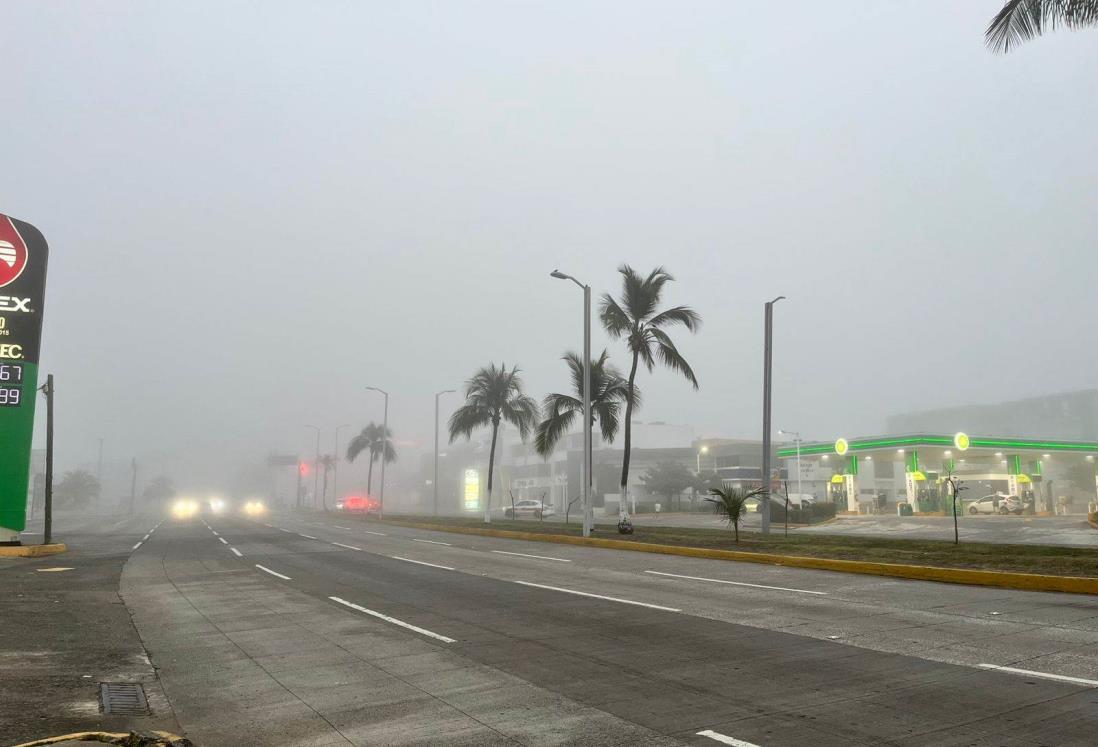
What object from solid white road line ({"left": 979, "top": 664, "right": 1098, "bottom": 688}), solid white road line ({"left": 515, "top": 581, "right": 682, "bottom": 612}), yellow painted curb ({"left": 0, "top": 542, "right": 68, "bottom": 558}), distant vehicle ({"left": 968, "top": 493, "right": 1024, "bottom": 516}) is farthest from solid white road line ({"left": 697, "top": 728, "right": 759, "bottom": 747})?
distant vehicle ({"left": 968, "top": 493, "right": 1024, "bottom": 516})

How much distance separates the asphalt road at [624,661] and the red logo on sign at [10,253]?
16.5 m

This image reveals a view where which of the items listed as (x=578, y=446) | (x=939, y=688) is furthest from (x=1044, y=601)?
(x=578, y=446)

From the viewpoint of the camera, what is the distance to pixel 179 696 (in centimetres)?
699

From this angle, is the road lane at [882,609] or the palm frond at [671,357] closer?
the road lane at [882,609]

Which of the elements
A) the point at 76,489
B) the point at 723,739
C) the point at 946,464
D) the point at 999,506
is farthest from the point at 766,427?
the point at 76,489

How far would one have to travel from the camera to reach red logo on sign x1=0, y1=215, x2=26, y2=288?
25.9 meters

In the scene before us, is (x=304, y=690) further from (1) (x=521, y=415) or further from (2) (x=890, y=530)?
→ (1) (x=521, y=415)

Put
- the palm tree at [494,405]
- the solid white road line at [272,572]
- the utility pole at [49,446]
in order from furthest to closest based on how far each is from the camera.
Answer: the palm tree at [494,405] → the utility pole at [49,446] → the solid white road line at [272,572]

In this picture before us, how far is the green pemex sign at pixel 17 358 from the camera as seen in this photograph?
25.5m

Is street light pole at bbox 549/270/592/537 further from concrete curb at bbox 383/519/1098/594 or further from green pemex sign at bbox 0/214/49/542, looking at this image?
green pemex sign at bbox 0/214/49/542

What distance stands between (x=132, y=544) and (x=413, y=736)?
28512 mm

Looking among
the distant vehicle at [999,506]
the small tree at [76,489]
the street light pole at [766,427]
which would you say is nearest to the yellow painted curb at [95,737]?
the street light pole at [766,427]

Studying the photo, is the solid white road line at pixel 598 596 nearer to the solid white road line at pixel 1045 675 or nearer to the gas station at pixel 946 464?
the solid white road line at pixel 1045 675

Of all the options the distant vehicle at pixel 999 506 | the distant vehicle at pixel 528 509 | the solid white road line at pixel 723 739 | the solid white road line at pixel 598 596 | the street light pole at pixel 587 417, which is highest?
the street light pole at pixel 587 417
